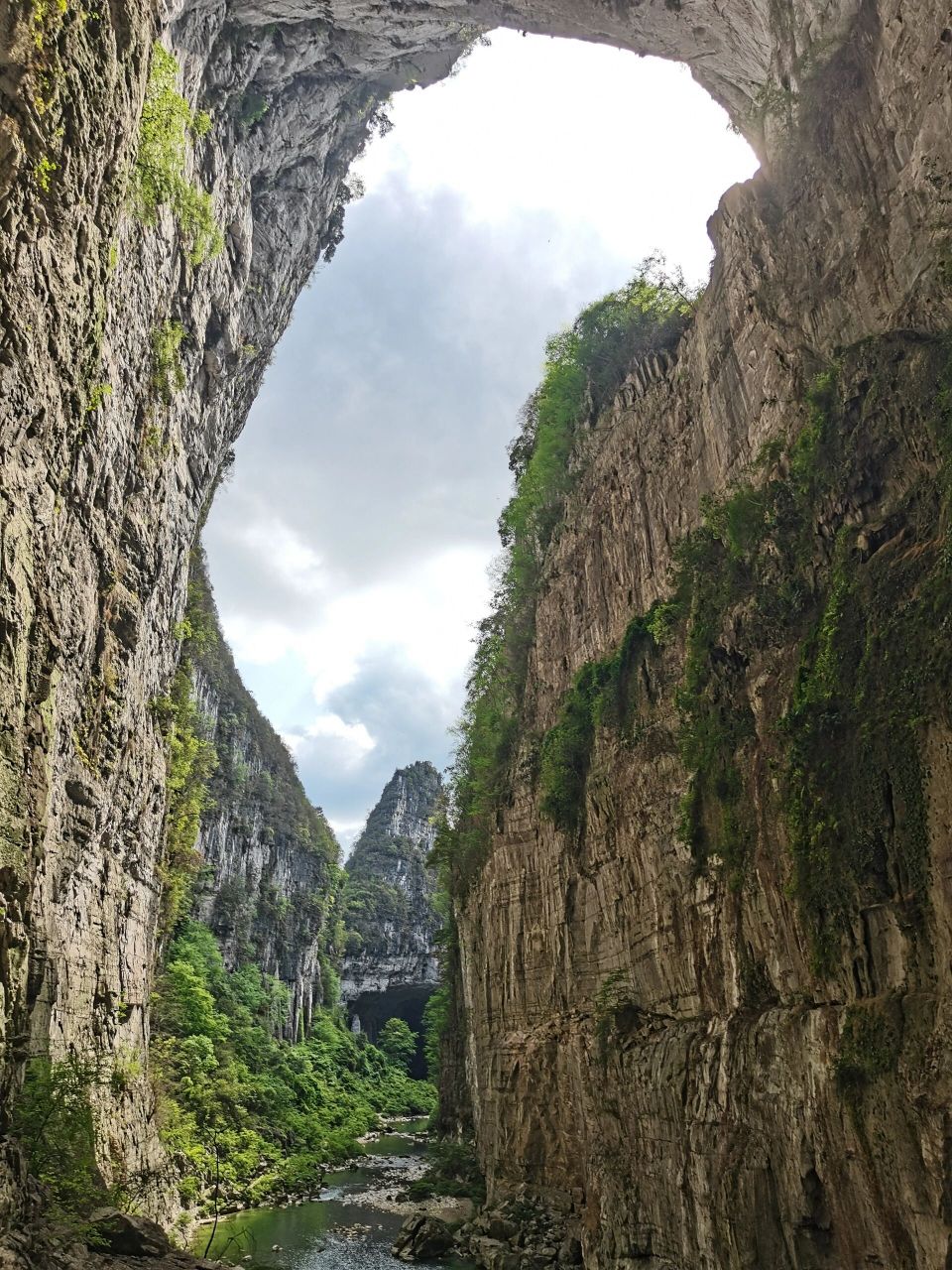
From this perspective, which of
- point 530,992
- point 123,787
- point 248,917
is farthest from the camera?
point 248,917

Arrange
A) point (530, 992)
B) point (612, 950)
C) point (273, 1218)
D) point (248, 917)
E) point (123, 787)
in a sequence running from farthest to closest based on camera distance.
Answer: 1. point (248, 917)
2. point (273, 1218)
3. point (530, 992)
4. point (123, 787)
5. point (612, 950)

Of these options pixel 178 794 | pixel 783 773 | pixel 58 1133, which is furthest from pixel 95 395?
pixel 178 794

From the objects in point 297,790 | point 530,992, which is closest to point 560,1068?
point 530,992

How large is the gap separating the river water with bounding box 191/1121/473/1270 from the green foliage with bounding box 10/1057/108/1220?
21.3 ft

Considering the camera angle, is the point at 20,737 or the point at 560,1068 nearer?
the point at 20,737

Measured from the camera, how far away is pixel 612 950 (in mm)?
18141

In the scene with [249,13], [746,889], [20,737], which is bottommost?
[746,889]

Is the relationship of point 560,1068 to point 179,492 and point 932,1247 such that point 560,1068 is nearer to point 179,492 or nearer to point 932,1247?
point 932,1247

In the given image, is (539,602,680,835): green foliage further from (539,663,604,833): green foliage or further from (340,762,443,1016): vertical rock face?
(340,762,443,1016): vertical rock face

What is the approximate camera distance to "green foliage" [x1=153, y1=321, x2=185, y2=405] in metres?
19.7

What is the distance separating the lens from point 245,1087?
3800 centimetres

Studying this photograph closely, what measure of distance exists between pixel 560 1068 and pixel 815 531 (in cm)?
1533

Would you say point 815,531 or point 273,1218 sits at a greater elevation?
point 815,531

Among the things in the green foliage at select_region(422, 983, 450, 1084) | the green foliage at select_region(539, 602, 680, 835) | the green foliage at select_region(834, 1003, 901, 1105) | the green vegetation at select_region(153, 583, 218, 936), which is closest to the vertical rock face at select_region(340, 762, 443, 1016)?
the green foliage at select_region(422, 983, 450, 1084)
